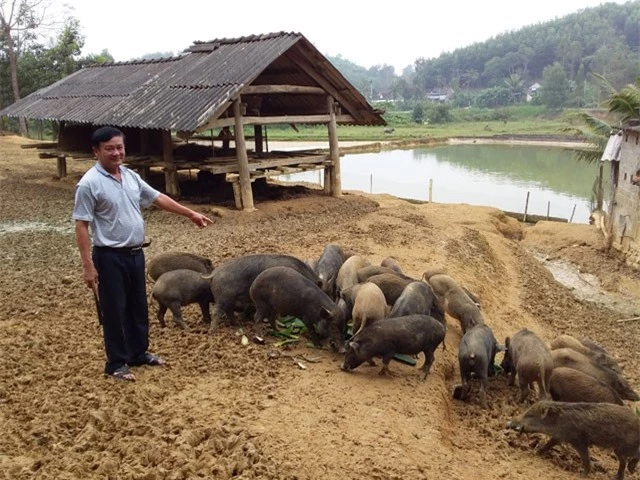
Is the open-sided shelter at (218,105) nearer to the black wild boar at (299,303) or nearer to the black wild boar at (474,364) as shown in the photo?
the black wild boar at (299,303)

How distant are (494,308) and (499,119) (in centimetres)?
7273

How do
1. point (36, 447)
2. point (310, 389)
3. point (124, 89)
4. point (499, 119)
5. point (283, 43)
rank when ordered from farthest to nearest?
point (499, 119), point (124, 89), point (283, 43), point (310, 389), point (36, 447)

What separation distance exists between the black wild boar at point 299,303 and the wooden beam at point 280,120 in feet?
21.8

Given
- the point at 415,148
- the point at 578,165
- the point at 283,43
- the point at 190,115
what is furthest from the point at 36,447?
the point at 415,148

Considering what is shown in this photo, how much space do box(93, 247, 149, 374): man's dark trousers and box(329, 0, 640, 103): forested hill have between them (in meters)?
90.5

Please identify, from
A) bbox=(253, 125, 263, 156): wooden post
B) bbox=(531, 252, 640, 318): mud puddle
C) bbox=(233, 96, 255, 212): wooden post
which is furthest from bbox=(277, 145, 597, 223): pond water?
bbox=(233, 96, 255, 212): wooden post

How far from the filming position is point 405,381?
537 cm

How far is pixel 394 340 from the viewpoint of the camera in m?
5.37

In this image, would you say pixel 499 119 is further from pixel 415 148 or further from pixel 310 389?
pixel 310 389

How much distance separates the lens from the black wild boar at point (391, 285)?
6.77 metres

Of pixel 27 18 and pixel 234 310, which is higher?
pixel 27 18

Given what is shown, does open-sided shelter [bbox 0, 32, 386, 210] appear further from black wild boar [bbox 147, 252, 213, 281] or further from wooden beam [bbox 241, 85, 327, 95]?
black wild boar [bbox 147, 252, 213, 281]

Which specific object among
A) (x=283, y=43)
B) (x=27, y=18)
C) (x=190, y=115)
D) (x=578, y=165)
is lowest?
(x=578, y=165)

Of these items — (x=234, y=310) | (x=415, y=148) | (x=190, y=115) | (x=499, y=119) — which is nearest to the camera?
(x=234, y=310)
